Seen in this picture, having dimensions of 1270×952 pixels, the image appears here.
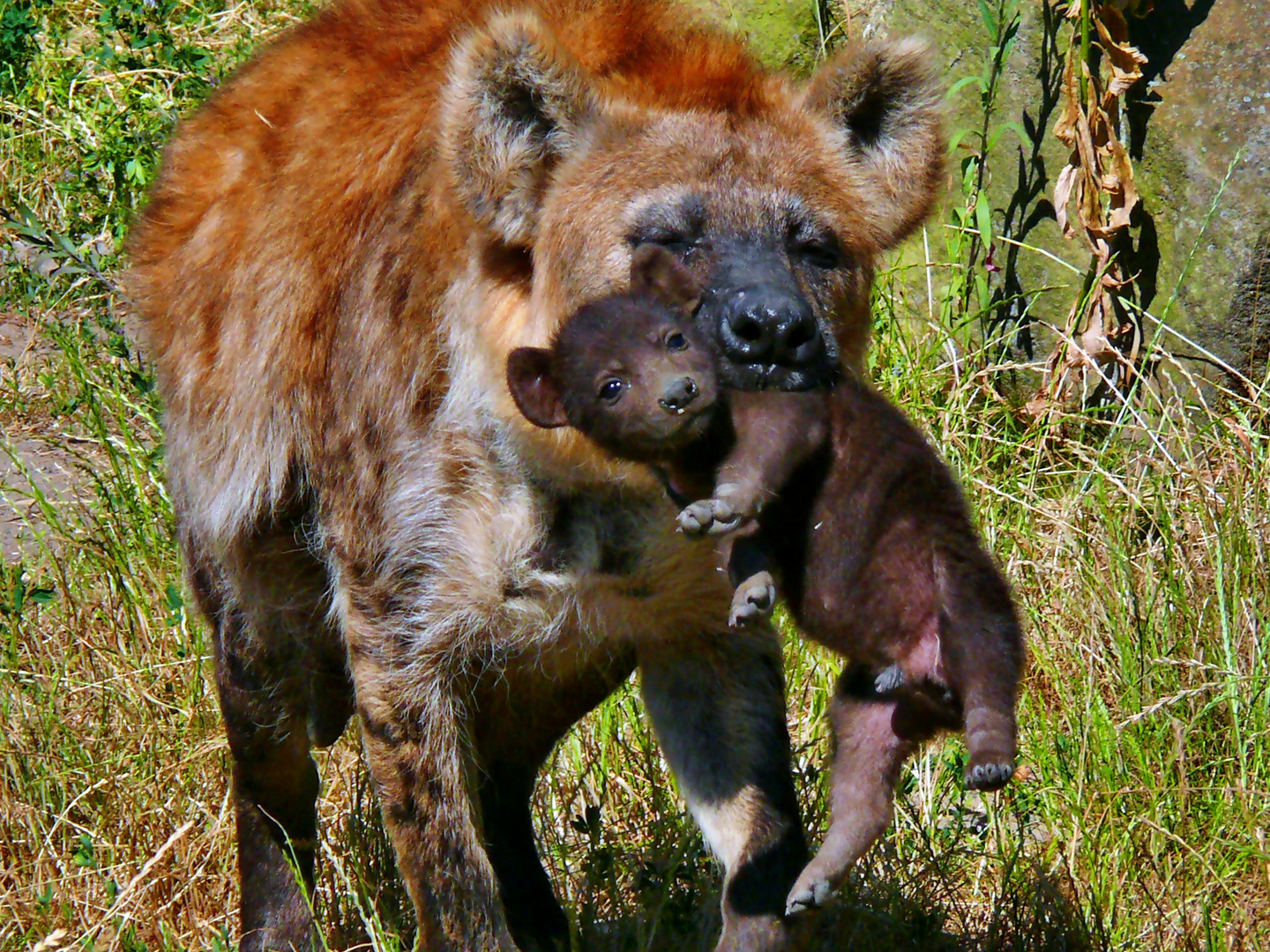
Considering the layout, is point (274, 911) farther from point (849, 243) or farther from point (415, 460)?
point (849, 243)

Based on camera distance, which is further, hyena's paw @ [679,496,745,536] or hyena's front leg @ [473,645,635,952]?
hyena's front leg @ [473,645,635,952]

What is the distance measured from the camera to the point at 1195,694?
366 cm

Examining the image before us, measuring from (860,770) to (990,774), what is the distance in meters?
0.35

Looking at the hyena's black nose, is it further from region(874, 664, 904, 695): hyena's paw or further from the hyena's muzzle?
region(874, 664, 904, 695): hyena's paw

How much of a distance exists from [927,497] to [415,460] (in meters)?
A: 1.00

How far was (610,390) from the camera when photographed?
2.32 meters

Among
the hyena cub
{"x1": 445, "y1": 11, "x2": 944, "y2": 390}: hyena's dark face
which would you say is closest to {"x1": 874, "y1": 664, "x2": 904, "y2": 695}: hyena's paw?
the hyena cub

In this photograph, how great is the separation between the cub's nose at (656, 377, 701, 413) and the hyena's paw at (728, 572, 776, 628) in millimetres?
255

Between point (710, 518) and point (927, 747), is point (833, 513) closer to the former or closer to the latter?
point (710, 518)

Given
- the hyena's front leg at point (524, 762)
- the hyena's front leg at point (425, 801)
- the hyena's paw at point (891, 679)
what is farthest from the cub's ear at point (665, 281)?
the hyena's front leg at point (524, 762)

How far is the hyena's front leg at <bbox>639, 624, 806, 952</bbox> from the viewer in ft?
10.1

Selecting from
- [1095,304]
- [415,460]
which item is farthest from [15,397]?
[1095,304]

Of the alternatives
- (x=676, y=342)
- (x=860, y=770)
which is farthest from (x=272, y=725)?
(x=676, y=342)

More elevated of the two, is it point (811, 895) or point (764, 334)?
point (764, 334)
